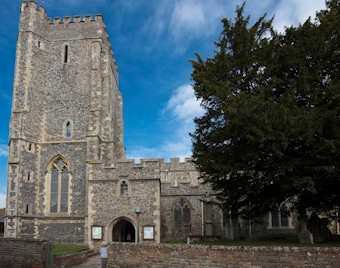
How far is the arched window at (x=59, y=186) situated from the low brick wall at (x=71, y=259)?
691 cm

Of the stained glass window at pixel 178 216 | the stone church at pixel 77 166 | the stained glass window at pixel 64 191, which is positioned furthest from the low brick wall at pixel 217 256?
the stained glass window at pixel 64 191

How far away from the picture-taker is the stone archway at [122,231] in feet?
69.4

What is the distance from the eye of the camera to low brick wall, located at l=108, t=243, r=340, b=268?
9992 mm

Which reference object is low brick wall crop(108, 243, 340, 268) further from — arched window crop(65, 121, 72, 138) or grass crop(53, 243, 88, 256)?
arched window crop(65, 121, 72, 138)

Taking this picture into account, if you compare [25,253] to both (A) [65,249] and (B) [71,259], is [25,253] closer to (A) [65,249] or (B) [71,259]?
(B) [71,259]

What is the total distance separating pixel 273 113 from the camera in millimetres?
12008

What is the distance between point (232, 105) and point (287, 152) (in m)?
3.25

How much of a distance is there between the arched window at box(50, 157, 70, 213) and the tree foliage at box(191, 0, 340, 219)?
1241 cm

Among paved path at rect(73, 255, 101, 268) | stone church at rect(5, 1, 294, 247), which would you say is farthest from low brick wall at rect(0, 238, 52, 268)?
stone church at rect(5, 1, 294, 247)

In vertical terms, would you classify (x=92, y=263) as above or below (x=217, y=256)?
below

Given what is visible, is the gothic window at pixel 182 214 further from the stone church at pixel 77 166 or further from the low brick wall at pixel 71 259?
the low brick wall at pixel 71 259

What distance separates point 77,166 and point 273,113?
16331mm

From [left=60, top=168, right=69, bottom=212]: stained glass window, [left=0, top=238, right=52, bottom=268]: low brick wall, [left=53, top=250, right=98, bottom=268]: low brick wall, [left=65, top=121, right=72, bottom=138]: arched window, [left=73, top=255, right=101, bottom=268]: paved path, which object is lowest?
[left=73, top=255, right=101, bottom=268]: paved path

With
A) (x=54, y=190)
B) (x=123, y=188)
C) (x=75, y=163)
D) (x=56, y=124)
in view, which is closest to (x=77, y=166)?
(x=75, y=163)
